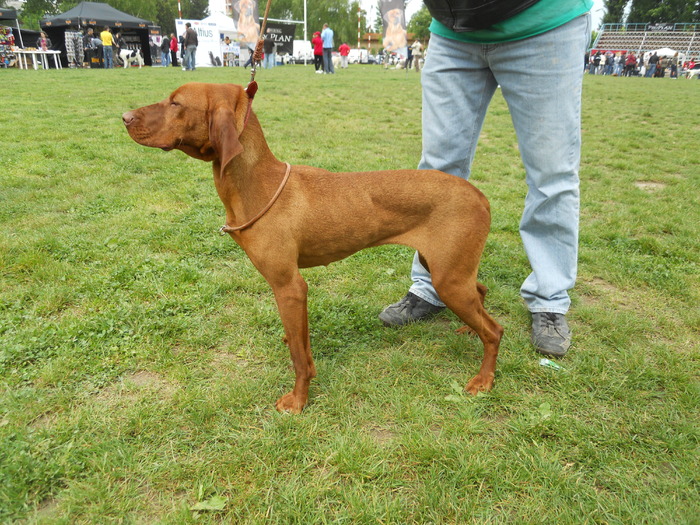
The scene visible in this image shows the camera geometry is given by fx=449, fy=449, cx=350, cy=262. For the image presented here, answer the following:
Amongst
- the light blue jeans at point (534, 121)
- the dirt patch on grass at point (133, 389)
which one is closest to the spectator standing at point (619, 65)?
the light blue jeans at point (534, 121)

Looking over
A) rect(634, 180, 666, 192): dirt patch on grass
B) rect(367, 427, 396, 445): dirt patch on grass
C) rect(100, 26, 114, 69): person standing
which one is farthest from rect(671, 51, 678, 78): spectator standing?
rect(367, 427, 396, 445): dirt patch on grass

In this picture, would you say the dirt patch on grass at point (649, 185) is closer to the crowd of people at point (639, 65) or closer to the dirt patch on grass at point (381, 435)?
the dirt patch on grass at point (381, 435)

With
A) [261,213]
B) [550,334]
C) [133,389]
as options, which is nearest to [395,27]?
[550,334]

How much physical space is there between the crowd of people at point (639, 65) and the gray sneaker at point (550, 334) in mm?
45467

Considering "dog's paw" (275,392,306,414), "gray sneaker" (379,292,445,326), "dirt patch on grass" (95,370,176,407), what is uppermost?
"gray sneaker" (379,292,445,326)

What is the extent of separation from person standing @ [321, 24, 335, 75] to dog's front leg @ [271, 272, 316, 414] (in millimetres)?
25126

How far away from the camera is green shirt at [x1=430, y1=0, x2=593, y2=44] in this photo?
2.54 m

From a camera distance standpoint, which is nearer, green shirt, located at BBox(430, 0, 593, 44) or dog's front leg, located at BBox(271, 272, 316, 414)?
dog's front leg, located at BBox(271, 272, 316, 414)

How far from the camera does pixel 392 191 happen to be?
95.9 inches

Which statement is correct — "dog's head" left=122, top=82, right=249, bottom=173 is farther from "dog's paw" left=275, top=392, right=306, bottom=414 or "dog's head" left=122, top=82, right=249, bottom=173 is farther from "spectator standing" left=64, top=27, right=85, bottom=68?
"spectator standing" left=64, top=27, right=85, bottom=68

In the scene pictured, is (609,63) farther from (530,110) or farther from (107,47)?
(530,110)

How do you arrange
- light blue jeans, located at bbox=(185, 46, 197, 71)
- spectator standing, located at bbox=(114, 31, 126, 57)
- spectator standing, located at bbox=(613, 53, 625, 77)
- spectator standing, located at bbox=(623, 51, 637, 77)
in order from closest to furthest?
light blue jeans, located at bbox=(185, 46, 197, 71), spectator standing, located at bbox=(114, 31, 126, 57), spectator standing, located at bbox=(623, 51, 637, 77), spectator standing, located at bbox=(613, 53, 625, 77)

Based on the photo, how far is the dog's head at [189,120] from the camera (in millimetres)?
2076

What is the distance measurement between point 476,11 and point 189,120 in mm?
1679
